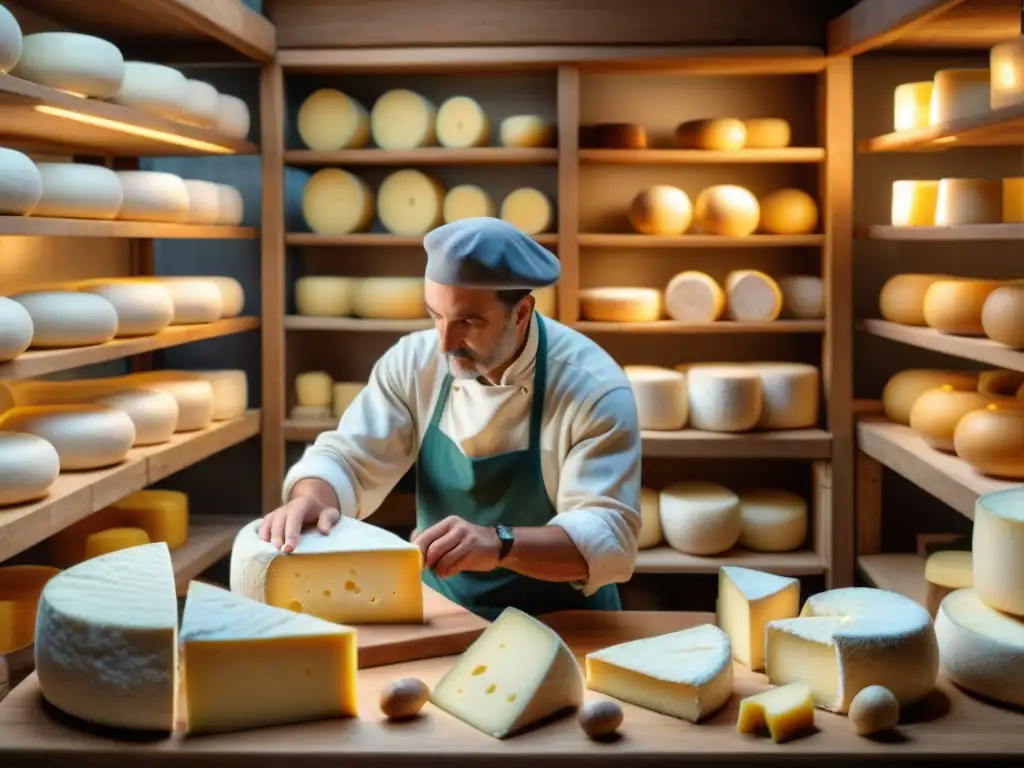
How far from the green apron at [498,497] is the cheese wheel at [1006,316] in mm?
1142

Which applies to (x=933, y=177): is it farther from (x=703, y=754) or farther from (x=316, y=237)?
(x=703, y=754)

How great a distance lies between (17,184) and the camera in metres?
2.47

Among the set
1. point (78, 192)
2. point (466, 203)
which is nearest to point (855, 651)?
point (78, 192)

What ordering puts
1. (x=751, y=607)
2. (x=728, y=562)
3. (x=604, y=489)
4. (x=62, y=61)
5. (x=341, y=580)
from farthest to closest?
(x=728, y=562) → (x=62, y=61) → (x=604, y=489) → (x=341, y=580) → (x=751, y=607)

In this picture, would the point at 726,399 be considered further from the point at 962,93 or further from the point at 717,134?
the point at 962,93

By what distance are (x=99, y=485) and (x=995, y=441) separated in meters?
2.15

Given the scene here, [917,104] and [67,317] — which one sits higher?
[917,104]

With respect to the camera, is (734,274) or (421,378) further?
(734,274)

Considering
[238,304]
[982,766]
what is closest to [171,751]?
[982,766]

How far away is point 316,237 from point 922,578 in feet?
7.36

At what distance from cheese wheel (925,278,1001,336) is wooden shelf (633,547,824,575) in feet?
3.13

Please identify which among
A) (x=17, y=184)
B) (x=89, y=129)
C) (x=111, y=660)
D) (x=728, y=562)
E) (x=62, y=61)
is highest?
(x=62, y=61)

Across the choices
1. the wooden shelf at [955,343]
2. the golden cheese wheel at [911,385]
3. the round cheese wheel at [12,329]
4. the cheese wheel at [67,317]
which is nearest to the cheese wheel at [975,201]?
the wooden shelf at [955,343]

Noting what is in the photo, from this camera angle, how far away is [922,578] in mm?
3648
